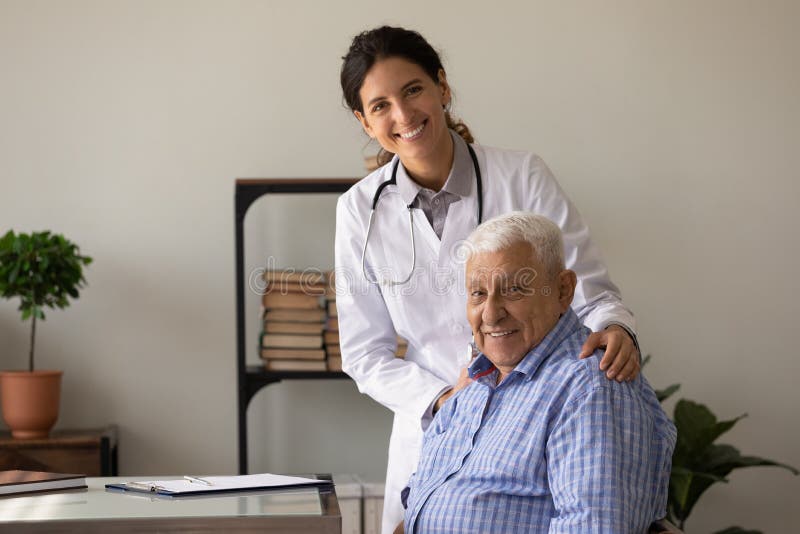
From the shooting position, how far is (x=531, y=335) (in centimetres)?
153

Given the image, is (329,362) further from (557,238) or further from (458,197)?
(557,238)

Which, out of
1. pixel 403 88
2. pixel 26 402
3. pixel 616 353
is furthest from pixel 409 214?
pixel 26 402

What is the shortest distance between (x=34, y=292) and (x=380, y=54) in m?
1.50

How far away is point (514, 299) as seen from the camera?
1528 millimetres

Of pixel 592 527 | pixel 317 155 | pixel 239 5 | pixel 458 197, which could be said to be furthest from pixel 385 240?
pixel 239 5

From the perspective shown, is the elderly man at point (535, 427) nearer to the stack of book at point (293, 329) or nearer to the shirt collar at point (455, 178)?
the shirt collar at point (455, 178)

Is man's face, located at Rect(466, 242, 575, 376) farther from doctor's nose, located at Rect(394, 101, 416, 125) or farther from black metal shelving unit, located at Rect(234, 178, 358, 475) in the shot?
black metal shelving unit, located at Rect(234, 178, 358, 475)

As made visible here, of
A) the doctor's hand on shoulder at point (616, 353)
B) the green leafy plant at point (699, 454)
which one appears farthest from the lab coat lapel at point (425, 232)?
the green leafy plant at point (699, 454)

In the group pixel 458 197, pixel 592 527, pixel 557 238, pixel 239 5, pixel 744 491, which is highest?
pixel 239 5

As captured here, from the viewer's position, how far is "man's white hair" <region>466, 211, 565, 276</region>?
1.52m

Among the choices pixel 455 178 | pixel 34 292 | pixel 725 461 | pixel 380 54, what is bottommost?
pixel 725 461

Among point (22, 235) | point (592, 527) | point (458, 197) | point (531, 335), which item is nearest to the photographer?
point (592, 527)

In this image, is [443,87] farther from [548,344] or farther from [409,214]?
[548,344]

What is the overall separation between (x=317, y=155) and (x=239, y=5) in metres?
0.55
